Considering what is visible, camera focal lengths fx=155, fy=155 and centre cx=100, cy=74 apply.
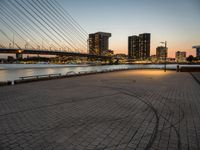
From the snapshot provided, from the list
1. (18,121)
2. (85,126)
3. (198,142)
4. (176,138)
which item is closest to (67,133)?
(85,126)

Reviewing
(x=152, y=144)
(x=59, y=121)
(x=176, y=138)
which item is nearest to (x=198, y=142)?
(x=176, y=138)

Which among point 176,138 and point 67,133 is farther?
point 67,133

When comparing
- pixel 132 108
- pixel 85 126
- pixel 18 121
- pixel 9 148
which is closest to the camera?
pixel 9 148

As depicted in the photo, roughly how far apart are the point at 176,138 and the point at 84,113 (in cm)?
375

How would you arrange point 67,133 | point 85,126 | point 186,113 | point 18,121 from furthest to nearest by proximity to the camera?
point 186,113 → point 18,121 → point 85,126 → point 67,133

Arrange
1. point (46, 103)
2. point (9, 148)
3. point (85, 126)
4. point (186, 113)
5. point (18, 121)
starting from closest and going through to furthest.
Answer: point (9, 148)
point (85, 126)
point (18, 121)
point (186, 113)
point (46, 103)

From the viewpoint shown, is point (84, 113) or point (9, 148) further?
point (84, 113)

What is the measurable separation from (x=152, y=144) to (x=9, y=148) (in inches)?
154

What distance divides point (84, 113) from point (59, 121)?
125cm

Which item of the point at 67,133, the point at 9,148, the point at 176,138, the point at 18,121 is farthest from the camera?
the point at 18,121

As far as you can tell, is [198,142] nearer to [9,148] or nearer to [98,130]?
[98,130]

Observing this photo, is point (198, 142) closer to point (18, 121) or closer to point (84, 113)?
point (84, 113)

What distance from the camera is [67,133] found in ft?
16.4

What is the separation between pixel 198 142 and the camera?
176 inches
